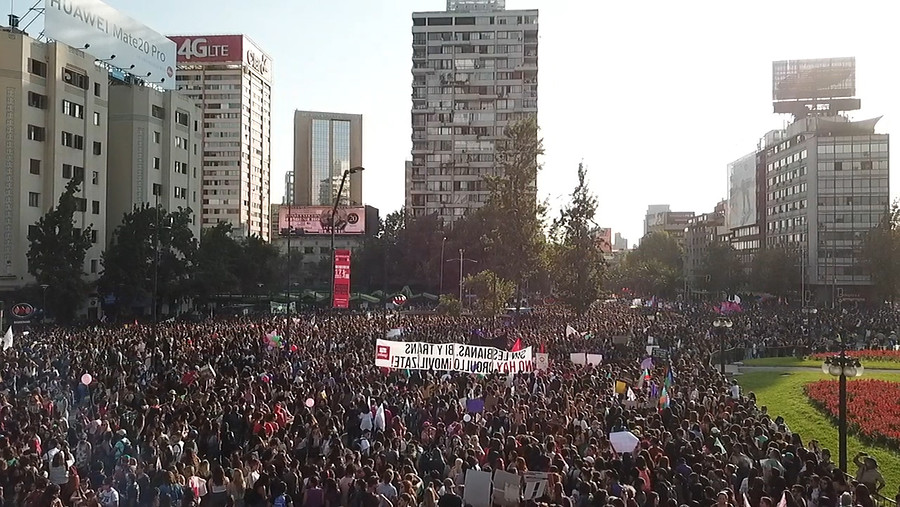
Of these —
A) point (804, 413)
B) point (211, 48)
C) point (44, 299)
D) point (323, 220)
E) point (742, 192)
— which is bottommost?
point (804, 413)

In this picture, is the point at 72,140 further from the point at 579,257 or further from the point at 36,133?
the point at 579,257

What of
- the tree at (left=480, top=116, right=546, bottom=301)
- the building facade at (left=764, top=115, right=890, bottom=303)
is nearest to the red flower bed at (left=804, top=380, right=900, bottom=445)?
the tree at (left=480, top=116, right=546, bottom=301)

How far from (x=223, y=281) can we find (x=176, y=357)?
3479 cm

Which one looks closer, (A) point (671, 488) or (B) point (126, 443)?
(A) point (671, 488)

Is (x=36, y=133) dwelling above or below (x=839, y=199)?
above

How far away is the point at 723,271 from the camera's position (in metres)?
106

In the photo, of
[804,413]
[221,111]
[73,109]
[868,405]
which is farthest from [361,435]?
[221,111]

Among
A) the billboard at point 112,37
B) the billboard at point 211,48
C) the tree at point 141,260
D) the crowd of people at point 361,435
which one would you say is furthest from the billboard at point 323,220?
the crowd of people at point 361,435

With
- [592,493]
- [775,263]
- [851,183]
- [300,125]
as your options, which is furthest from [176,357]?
[300,125]

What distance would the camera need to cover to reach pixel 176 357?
26484 millimetres

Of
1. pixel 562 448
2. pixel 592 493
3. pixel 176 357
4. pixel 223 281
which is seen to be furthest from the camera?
pixel 223 281

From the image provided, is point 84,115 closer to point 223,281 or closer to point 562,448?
point 223,281

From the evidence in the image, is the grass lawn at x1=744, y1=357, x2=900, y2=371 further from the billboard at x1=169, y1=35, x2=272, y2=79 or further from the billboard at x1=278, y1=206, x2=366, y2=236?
the billboard at x1=169, y1=35, x2=272, y2=79

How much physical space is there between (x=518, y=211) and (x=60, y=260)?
27734mm
